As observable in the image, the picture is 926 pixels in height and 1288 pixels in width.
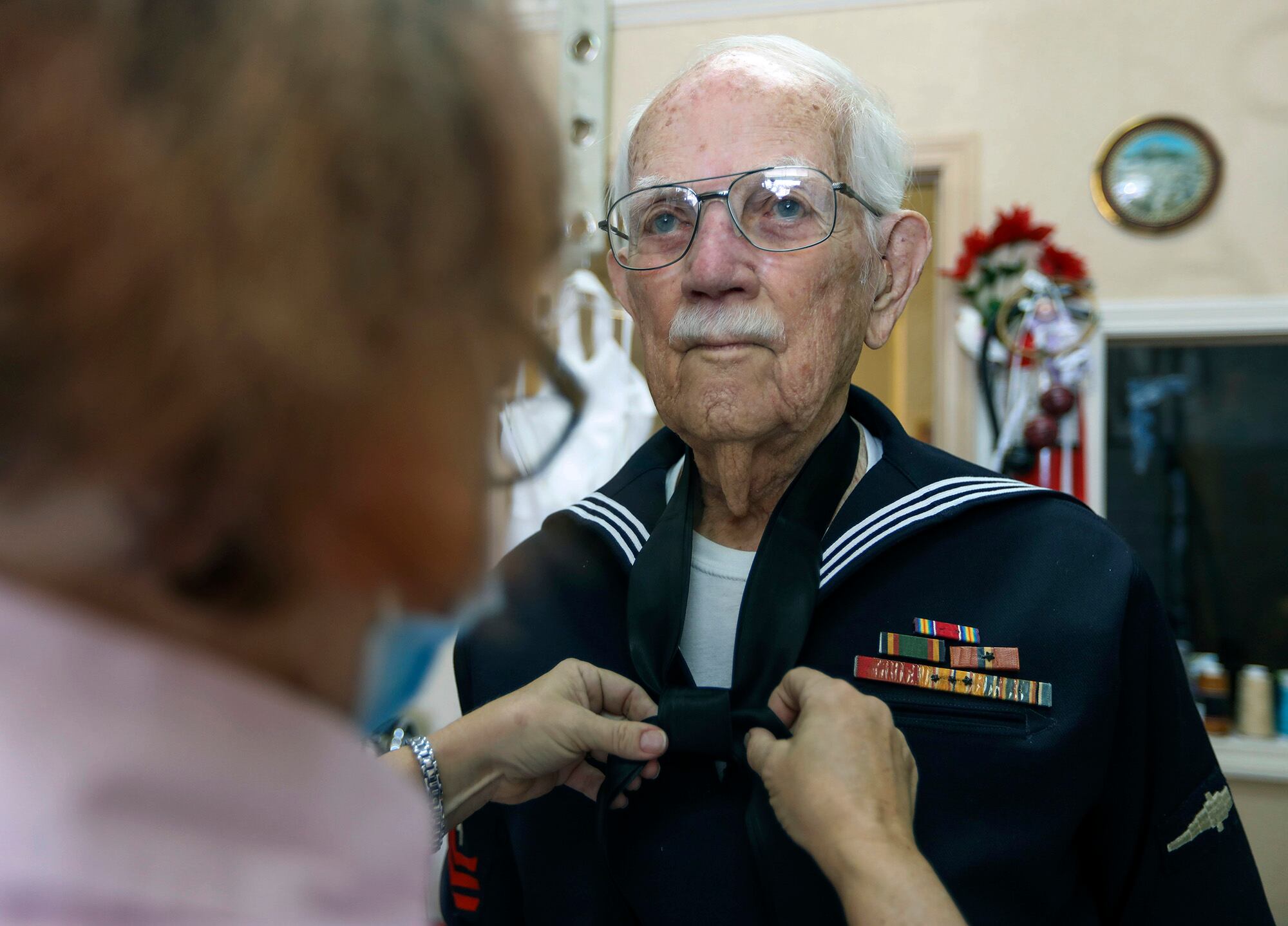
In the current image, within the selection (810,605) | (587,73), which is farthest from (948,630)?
(587,73)

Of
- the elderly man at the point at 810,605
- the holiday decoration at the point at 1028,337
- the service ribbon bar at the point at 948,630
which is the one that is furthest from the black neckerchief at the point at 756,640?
the holiday decoration at the point at 1028,337

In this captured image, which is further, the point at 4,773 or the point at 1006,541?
the point at 1006,541

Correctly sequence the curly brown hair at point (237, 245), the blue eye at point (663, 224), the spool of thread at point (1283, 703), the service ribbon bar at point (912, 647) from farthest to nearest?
the spool of thread at point (1283, 703), the blue eye at point (663, 224), the service ribbon bar at point (912, 647), the curly brown hair at point (237, 245)

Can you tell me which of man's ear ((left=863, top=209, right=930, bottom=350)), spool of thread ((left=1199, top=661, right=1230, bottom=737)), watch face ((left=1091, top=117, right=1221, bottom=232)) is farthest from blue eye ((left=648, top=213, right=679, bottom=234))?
spool of thread ((left=1199, top=661, right=1230, bottom=737))

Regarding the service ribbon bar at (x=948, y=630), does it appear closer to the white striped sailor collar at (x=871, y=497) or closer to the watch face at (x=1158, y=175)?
the white striped sailor collar at (x=871, y=497)

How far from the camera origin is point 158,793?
0.98 ft

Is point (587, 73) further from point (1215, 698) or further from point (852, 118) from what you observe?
point (1215, 698)

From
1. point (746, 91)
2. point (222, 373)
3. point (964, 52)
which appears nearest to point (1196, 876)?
point (746, 91)

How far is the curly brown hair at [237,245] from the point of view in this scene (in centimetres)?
27

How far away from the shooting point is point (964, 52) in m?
2.74

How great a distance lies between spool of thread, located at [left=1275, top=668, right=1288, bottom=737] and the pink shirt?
2795mm

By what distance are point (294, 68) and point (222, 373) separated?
9 centimetres

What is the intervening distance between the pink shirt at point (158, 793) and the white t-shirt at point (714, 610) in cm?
65

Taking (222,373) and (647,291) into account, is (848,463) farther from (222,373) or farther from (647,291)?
(222,373)
